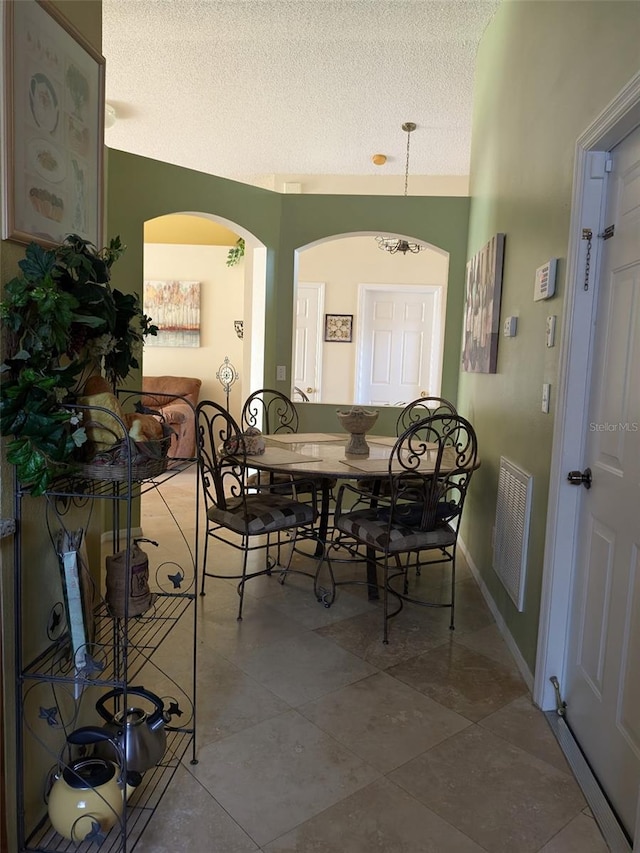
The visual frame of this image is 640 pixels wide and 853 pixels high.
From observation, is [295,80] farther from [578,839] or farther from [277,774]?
[578,839]

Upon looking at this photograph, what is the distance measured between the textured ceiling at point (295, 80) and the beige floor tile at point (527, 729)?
3.57m

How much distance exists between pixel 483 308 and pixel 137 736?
2.80m

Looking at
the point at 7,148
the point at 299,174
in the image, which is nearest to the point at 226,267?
the point at 299,174

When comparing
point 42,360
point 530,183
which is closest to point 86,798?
point 42,360

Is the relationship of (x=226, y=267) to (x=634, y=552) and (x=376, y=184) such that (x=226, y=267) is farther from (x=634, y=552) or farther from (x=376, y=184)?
(x=634, y=552)

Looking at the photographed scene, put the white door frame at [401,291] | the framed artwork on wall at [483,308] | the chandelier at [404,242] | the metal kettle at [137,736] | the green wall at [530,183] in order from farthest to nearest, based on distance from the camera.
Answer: the white door frame at [401,291] < the chandelier at [404,242] < the framed artwork on wall at [483,308] < the green wall at [530,183] < the metal kettle at [137,736]

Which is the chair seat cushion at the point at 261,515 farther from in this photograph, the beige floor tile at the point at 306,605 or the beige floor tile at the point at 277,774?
the beige floor tile at the point at 277,774

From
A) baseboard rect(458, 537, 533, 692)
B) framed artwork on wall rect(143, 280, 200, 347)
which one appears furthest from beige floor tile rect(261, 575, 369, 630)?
framed artwork on wall rect(143, 280, 200, 347)

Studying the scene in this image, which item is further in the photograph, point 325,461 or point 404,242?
point 404,242

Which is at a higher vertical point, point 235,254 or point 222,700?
point 235,254

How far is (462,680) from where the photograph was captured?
8.05 ft

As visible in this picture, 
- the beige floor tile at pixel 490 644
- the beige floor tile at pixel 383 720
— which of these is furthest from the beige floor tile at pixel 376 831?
the beige floor tile at pixel 490 644

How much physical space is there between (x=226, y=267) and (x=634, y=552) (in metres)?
6.38

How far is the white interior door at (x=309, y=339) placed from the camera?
23.0 ft
